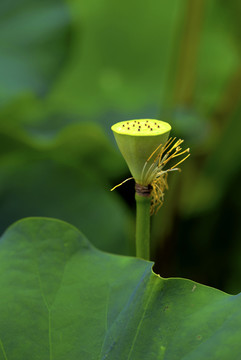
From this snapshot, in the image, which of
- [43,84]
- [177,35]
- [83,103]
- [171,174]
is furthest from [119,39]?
[171,174]

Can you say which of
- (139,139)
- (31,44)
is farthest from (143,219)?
(31,44)

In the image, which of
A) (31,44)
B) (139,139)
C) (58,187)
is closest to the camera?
(139,139)

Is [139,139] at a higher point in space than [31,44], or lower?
higher

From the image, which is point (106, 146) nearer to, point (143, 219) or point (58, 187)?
point (58, 187)

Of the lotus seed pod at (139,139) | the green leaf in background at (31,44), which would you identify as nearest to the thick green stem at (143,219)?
the lotus seed pod at (139,139)

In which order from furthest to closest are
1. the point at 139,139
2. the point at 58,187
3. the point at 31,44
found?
the point at 31,44 → the point at 58,187 → the point at 139,139

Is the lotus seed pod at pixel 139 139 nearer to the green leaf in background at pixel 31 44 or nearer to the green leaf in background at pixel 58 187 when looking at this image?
the green leaf in background at pixel 58 187

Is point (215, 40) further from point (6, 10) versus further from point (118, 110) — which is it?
point (6, 10)
